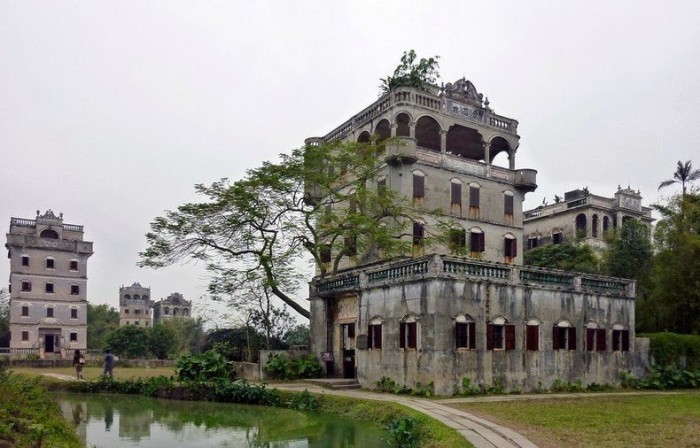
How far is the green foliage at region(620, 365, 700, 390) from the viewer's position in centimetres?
2641

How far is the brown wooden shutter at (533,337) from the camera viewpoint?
935 inches

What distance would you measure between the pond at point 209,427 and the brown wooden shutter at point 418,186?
14176 millimetres

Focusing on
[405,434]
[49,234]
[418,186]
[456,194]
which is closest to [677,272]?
[456,194]

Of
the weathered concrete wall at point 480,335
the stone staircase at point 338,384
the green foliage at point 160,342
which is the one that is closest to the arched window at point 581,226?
the weathered concrete wall at point 480,335

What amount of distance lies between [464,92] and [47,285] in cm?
4420

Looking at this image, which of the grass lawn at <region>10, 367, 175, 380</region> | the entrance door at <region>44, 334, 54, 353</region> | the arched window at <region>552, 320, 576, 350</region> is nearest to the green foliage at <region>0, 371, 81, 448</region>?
the grass lawn at <region>10, 367, 175, 380</region>

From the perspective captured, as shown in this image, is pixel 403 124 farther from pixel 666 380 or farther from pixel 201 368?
pixel 666 380

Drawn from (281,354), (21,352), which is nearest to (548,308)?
(281,354)

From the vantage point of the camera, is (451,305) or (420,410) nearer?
(420,410)

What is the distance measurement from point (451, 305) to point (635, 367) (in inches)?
417

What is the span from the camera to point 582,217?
47.6 metres

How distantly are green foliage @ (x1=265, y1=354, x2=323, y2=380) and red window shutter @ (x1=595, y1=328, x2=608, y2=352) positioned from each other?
37.6 ft

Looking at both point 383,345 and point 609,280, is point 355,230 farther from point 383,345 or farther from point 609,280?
point 609,280

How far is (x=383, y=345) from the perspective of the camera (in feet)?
77.7
